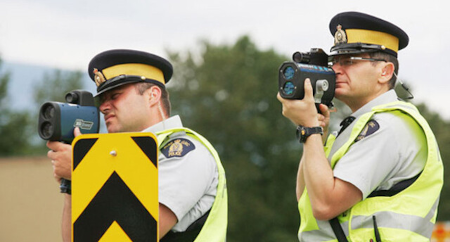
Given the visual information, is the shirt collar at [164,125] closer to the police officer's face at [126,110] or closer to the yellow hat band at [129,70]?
the police officer's face at [126,110]

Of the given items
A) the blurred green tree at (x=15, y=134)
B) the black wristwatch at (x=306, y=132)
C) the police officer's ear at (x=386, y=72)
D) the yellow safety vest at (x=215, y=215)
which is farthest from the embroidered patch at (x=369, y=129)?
the blurred green tree at (x=15, y=134)

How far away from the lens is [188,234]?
4027 millimetres

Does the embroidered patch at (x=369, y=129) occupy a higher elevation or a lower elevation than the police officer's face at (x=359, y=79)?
lower

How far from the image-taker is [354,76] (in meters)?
4.00

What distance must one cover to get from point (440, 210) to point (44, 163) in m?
26.5

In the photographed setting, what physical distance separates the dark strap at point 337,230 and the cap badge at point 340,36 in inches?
41.0

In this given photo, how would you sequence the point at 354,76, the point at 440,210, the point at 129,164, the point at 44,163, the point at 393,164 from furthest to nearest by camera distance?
the point at 440,210 < the point at 44,163 < the point at 354,76 < the point at 393,164 < the point at 129,164

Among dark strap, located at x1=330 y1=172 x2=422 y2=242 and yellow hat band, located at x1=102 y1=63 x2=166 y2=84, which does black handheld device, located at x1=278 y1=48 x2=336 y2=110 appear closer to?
dark strap, located at x1=330 y1=172 x2=422 y2=242

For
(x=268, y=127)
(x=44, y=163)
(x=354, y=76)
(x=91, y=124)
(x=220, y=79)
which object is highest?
(x=354, y=76)

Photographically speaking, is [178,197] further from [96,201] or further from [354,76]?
[354,76]

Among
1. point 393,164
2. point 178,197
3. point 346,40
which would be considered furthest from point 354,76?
point 178,197

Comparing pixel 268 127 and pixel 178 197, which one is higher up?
pixel 178 197

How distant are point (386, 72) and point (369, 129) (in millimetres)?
425

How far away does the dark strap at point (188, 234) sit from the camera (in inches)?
157
